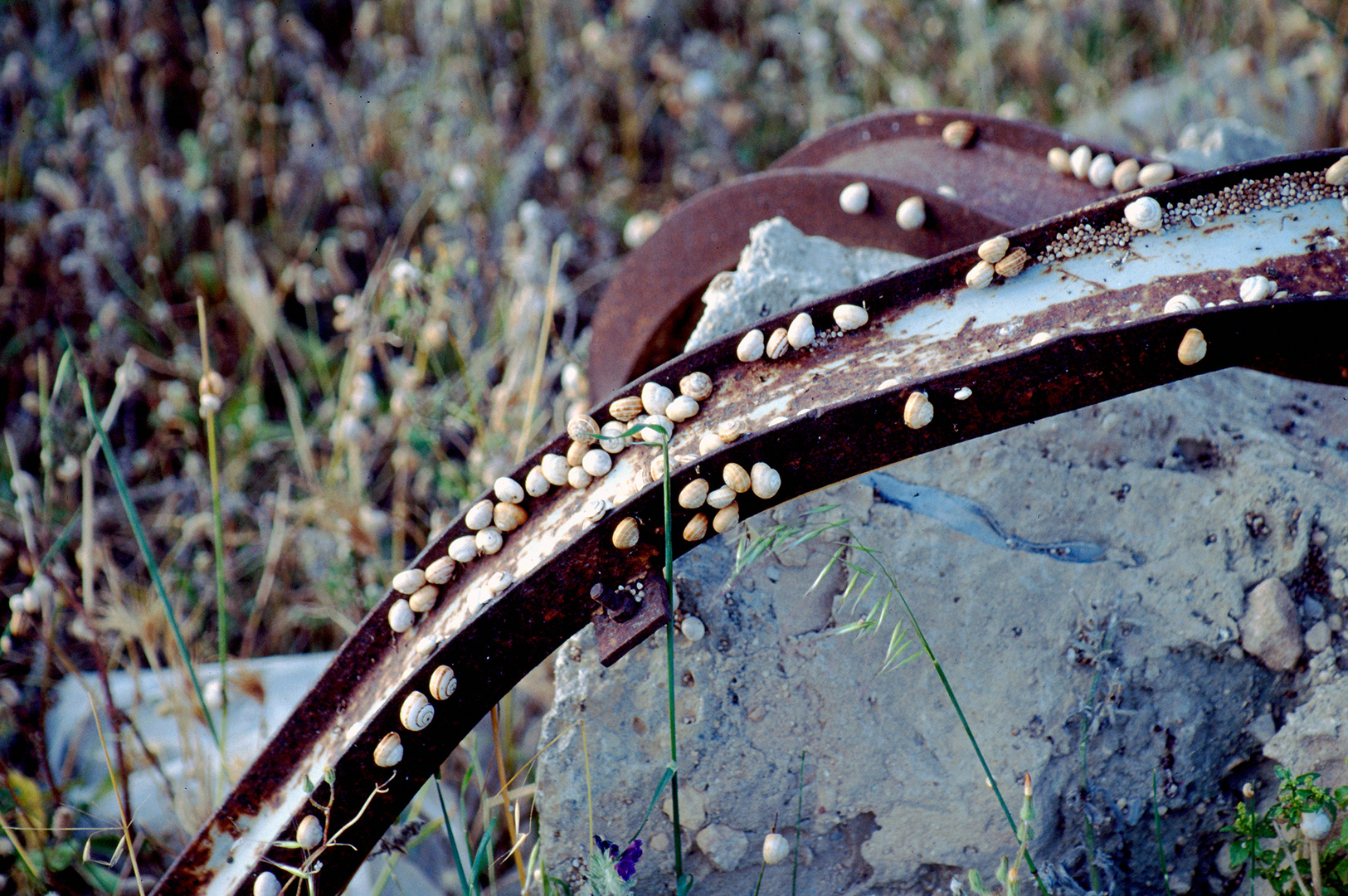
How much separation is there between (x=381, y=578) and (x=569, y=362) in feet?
2.35

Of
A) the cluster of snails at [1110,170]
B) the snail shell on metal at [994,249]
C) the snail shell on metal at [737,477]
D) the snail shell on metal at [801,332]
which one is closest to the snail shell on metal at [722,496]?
the snail shell on metal at [737,477]

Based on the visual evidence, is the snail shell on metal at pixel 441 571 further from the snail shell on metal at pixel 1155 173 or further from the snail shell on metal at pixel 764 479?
the snail shell on metal at pixel 1155 173

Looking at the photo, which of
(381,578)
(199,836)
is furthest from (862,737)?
(381,578)

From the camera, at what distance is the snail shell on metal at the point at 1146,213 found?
3.94 ft

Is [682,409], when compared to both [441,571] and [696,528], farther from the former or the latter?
[441,571]

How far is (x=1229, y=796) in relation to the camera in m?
1.47

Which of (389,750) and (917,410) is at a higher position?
(917,410)

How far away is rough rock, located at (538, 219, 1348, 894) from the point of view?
56.6 inches

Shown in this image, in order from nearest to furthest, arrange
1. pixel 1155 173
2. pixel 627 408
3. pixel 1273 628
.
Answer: pixel 627 408 → pixel 1273 628 → pixel 1155 173

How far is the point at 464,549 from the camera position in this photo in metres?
1.37

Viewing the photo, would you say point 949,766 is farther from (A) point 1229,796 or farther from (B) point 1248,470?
(B) point 1248,470

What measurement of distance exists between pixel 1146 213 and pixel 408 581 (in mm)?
1126

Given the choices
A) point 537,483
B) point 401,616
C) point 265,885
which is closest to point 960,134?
point 537,483

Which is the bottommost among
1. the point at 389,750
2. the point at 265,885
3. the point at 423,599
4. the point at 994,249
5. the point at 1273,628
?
the point at 1273,628
